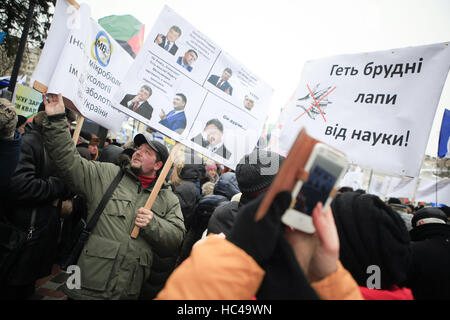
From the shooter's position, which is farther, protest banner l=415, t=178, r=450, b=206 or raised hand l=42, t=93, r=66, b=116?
protest banner l=415, t=178, r=450, b=206

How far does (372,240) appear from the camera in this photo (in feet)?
4.25

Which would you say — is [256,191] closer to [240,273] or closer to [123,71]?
[240,273]

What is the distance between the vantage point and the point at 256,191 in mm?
2018

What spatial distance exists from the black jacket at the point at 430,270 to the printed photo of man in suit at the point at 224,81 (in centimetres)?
217

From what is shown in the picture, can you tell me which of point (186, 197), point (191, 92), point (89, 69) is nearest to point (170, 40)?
point (191, 92)

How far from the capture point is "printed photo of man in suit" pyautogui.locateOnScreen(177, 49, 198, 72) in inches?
101

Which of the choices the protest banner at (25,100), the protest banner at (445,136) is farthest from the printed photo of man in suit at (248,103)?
the protest banner at (25,100)

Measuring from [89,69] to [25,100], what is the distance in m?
3.05

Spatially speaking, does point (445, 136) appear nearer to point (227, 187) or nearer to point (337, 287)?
point (227, 187)

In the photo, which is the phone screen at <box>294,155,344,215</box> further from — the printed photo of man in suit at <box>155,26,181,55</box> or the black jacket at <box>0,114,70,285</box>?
the black jacket at <box>0,114,70,285</box>

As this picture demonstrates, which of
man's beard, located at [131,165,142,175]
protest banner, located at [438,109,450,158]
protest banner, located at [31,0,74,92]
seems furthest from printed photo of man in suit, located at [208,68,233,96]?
protest banner, located at [438,109,450,158]

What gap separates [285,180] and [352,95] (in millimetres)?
2012

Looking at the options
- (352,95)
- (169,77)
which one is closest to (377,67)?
(352,95)
